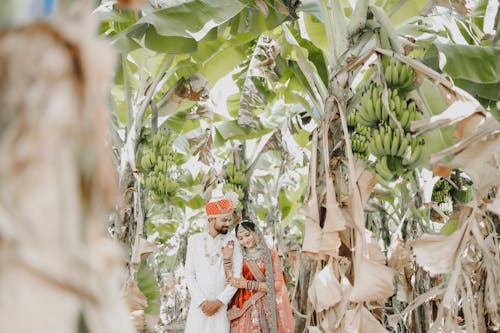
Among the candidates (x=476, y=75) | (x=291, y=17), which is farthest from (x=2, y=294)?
(x=291, y=17)

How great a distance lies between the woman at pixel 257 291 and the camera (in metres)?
2.87

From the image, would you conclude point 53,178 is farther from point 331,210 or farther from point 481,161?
point 331,210

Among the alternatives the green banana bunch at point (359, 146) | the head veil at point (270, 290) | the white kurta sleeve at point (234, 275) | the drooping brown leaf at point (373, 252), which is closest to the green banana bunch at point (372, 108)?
the green banana bunch at point (359, 146)

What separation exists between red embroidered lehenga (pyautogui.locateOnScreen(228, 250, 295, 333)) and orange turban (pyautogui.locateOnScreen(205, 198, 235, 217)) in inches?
12.1

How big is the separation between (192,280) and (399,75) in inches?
66.6

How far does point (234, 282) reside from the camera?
2877 millimetres

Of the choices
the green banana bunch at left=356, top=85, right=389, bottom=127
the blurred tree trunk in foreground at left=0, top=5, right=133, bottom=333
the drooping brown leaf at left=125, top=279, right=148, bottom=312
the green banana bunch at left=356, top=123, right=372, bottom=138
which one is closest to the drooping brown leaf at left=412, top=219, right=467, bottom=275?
the green banana bunch at left=356, top=85, right=389, bottom=127

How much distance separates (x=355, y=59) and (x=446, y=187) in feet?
7.56

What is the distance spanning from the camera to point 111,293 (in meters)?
0.30

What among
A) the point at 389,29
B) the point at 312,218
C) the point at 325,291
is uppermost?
the point at 389,29

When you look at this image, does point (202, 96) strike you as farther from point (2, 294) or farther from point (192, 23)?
point (2, 294)

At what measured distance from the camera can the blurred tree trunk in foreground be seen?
27 centimetres

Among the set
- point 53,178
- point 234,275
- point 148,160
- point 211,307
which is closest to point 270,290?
point 234,275

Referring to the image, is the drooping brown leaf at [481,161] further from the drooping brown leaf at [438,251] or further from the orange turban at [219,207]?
the orange turban at [219,207]
